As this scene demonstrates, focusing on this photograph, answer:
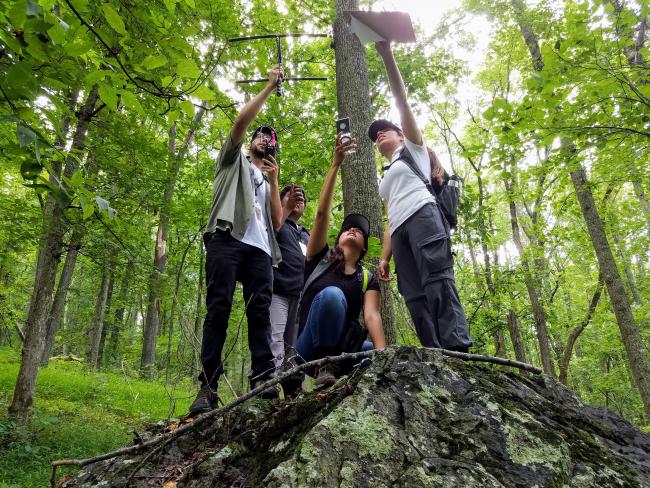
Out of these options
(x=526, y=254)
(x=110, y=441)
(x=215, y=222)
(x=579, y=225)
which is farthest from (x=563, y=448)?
(x=579, y=225)

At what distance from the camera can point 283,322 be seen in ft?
11.6

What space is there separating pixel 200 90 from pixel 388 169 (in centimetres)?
175

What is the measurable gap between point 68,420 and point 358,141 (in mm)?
5965

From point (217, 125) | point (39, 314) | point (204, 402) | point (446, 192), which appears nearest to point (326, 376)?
point (204, 402)

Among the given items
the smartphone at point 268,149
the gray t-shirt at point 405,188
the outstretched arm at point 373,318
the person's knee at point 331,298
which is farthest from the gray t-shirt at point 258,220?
the gray t-shirt at point 405,188

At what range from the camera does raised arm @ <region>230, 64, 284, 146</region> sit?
276 cm

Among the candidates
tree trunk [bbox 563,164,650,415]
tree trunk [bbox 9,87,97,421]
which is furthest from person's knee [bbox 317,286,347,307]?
tree trunk [bbox 563,164,650,415]

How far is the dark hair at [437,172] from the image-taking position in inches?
125

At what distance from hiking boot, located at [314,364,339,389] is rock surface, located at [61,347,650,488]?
35 cm

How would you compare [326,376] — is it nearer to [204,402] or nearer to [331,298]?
[331,298]

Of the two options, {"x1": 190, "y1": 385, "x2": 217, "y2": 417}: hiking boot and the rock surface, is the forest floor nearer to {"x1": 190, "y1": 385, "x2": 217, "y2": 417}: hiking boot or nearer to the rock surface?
{"x1": 190, "y1": 385, "x2": 217, "y2": 417}: hiking boot

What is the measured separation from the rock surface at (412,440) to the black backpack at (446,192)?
1374mm

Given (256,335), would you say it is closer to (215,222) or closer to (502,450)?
(215,222)

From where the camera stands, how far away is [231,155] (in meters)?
2.97
